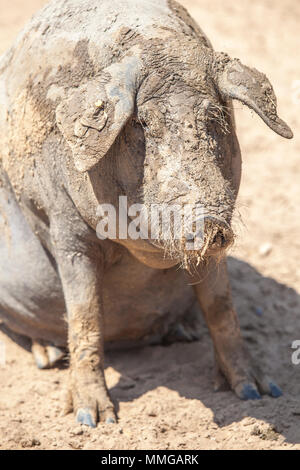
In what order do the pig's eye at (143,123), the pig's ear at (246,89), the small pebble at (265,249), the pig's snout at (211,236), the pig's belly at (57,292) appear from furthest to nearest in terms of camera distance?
the small pebble at (265,249), the pig's belly at (57,292), the pig's ear at (246,89), the pig's eye at (143,123), the pig's snout at (211,236)

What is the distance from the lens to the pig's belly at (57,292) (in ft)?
14.7

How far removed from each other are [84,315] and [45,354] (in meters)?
0.92

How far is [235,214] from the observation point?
356cm

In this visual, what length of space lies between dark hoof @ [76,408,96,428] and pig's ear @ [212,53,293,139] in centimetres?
179

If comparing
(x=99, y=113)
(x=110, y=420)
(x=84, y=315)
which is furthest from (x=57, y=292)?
(x=99, y=113)

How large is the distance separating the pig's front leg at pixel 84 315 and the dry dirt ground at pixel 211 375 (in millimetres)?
126

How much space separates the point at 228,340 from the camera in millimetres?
4383

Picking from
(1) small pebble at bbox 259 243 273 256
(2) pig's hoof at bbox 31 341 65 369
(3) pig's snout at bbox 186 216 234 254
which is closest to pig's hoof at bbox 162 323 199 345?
(2) pig's hoof at bbox 31 341 65 369

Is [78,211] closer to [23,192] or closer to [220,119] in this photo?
[23,192]

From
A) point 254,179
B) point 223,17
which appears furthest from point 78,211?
point 223,17

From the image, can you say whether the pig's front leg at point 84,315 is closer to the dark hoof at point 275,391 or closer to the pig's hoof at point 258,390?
the pig's hoof at point 258,390

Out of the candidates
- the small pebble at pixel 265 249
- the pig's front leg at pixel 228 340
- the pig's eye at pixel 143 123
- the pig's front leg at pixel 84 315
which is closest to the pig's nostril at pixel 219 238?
the pig's eye at pixel 143 123

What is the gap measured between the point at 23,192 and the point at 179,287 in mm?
1165

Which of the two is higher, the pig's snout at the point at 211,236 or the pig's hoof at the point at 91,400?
the pig's snout at the point at 211,236
